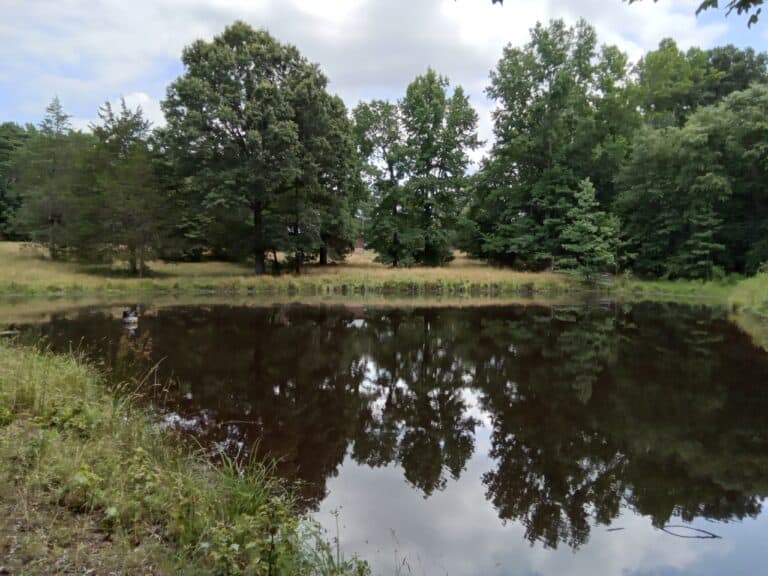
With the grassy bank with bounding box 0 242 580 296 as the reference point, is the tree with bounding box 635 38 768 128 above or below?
above

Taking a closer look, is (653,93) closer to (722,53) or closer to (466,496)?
(722,53)

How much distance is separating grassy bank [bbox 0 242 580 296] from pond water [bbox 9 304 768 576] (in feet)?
39.8

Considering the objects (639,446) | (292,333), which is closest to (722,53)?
(292,333)

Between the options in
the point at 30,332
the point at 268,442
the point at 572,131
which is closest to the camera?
the point at 268,442

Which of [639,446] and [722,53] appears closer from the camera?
[639,446]

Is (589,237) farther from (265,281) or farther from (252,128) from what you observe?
(252,128)

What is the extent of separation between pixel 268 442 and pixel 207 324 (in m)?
10.7

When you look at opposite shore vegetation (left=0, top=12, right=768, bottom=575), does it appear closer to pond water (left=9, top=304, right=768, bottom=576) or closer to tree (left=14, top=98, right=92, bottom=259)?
tree (left=14, top=98, right=92, bottom=259)

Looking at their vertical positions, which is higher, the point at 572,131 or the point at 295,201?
the point at 572,131

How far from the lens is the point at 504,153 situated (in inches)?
1501

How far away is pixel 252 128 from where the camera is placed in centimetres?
2828

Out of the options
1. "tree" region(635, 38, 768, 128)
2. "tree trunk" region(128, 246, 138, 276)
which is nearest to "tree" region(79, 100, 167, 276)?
"tree trunk" region(128, 246, 138, 276)

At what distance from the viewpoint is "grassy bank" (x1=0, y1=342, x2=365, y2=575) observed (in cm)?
284

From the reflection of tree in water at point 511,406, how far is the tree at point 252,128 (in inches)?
582
